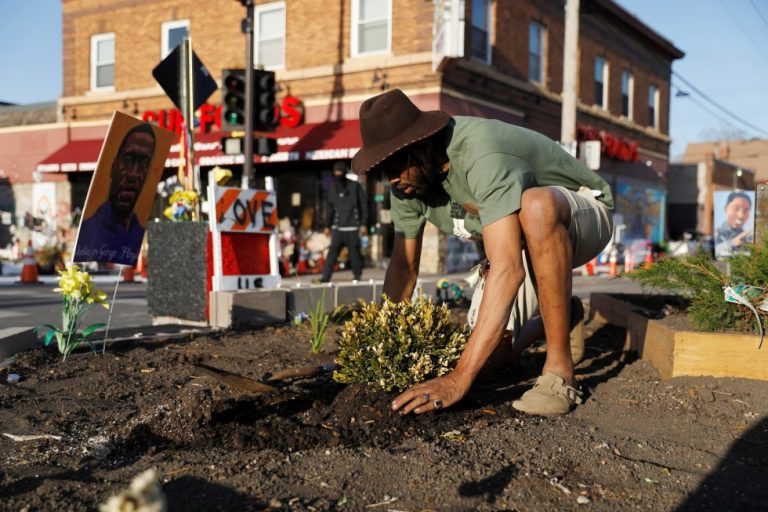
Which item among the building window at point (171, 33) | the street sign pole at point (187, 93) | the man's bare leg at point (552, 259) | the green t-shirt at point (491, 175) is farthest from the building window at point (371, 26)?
the man's bare leg at point (552, 259)

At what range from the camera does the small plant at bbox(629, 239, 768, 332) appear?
353cm

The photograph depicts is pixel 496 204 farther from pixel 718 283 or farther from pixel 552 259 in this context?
pixel 718 283

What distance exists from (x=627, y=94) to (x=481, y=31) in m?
9.98

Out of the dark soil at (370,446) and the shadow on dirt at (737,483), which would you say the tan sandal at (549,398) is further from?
the shadow on dirt at (737,483)

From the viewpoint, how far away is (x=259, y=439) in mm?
2387

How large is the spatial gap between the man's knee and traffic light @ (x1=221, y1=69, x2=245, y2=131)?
905cm

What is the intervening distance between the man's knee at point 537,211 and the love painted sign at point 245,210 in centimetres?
343

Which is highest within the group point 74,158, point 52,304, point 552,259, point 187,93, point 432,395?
point 74,158

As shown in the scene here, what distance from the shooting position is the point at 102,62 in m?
19.4

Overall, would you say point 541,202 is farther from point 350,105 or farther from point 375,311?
point 350,105

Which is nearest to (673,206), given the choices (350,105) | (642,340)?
(350,105)

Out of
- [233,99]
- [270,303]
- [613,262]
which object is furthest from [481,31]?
[270,303]

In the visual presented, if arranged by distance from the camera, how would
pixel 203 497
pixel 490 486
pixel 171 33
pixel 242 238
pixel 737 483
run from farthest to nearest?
pixel 171 33
pixel 242 238
pixel 737 483
pixel 490 486
pixel 203 497

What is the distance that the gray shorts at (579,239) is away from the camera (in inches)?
124
